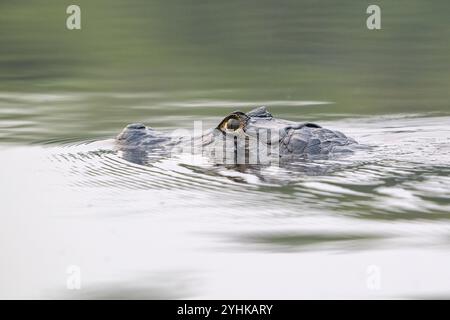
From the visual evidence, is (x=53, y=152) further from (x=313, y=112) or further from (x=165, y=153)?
(x=313, y=112)

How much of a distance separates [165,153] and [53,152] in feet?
3.17

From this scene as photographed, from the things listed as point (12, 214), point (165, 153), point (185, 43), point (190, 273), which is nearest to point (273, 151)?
point (165, 153)

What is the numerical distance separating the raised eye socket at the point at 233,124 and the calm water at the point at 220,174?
49cm

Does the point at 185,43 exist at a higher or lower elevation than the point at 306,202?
higher

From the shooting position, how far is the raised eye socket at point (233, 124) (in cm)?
764

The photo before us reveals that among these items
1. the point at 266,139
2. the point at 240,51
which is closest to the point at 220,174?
the point at 266,139

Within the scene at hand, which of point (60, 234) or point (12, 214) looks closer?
point (60, 234)

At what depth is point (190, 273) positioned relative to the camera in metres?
4.78

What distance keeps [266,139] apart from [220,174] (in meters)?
0.78

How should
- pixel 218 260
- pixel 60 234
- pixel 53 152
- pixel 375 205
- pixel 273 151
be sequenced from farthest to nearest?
1. pixel 53 152
2. pixel 273 151
3. pixel 375 205
4. pixel 60 234
5. pixel 218 260

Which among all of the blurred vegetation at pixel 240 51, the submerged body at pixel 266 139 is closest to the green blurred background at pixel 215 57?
the blurred vegetation at pixel 240 51

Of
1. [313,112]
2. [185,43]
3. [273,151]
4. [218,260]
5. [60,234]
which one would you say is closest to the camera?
[218,260]

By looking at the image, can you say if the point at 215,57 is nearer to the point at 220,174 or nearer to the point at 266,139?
the point at 266,139

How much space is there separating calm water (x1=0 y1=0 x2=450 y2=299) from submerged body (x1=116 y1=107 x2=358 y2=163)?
294 mm
